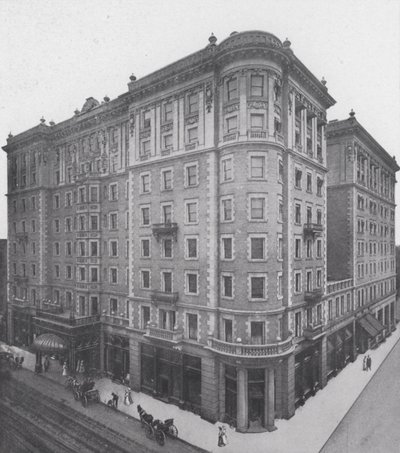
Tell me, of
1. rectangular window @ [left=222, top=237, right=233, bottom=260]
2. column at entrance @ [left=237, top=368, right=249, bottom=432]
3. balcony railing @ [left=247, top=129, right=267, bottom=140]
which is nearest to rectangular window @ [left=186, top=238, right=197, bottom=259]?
rectangular window @ [left=222, top=237, right=233, bottom=260]

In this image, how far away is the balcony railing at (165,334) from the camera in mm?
29641

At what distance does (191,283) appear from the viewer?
3012 centimetres

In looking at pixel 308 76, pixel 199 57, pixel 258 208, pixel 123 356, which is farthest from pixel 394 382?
pixel 199 57

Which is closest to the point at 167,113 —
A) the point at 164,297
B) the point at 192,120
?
the point at 192,120

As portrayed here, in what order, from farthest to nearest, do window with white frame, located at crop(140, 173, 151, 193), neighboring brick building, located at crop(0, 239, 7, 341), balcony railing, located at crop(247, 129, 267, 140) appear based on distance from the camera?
neighboring brick building, located at crop(0, 239, 7, 341) < window with white frame, located at crop(140, 173, 151, 193) < balcony railing, located at crop(247, 129, 267, 140)

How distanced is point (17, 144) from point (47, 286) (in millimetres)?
20556

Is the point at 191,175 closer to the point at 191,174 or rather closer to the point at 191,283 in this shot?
the point at 191,174

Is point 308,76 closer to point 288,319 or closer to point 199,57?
point 199,57

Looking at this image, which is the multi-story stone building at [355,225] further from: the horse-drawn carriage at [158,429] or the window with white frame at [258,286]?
the horse-drawn carriage at [158,429]

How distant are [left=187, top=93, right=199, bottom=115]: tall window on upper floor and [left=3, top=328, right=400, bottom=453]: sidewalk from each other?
25.9 meters

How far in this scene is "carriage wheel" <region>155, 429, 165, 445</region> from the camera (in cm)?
2380

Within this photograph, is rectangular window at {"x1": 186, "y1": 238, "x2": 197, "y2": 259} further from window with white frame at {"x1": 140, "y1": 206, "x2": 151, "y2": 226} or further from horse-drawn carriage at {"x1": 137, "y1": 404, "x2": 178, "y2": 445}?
horse-drawn carriage at {"x1": 137, "y1": 404, "x2": 178, "y2": 445}

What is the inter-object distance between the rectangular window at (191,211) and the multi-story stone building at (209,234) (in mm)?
178

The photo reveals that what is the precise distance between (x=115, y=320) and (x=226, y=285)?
15.4 m
